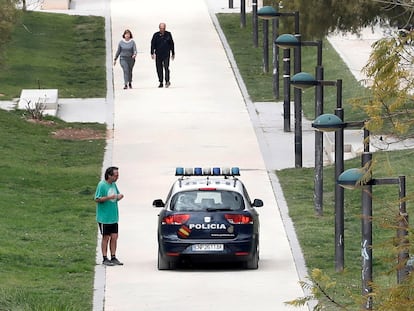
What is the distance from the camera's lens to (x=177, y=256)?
20.5 meters

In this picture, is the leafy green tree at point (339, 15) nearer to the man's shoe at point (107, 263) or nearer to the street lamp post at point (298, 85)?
the street lamp post at point (298, 85)

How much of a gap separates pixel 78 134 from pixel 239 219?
13427 mm

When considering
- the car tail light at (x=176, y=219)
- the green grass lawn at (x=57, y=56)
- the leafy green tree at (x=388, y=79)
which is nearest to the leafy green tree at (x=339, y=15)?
the green grass lawn at (x=57, y=56)

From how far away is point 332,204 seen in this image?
2581 cm

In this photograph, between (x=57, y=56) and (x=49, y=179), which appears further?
(x=57, y=56)

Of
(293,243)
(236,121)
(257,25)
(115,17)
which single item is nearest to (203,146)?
(236,121)

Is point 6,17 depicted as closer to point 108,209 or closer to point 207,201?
point 108,209

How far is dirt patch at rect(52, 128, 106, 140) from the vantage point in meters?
32.8

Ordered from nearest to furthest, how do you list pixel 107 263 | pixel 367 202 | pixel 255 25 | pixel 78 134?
pixel 367 202, pixel 107 263, pixel 78 134, pixel 255 25

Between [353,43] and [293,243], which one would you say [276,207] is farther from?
[353,43]

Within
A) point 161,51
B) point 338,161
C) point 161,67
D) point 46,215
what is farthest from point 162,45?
point 338,161

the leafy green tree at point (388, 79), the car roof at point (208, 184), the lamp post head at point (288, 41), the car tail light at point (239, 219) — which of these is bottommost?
the car tail light at point (239, 219)

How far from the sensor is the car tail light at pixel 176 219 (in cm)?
2041

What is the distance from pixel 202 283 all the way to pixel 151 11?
31.0m
